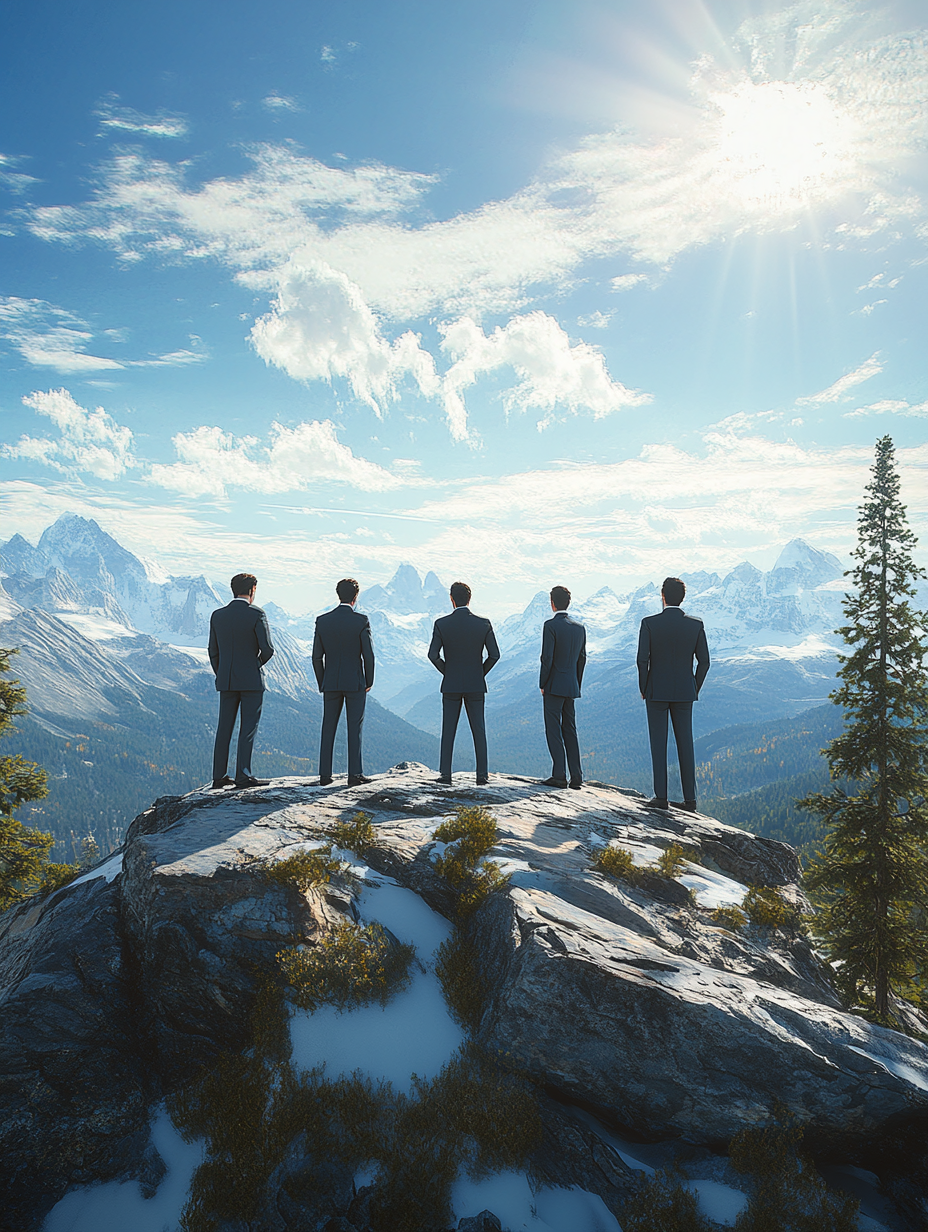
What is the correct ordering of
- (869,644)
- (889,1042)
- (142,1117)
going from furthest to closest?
(869,644)
(889,1042)
(142,1117)

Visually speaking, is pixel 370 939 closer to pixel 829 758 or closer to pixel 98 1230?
pixel 98 1230

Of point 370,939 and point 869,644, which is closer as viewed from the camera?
point 370,939

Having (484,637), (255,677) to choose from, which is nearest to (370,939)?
(255,677)

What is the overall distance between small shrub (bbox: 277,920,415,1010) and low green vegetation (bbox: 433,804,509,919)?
4.38ft

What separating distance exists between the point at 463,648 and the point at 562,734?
3625 mm

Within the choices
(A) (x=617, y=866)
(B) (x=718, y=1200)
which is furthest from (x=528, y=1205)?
(A) (x=617, y=866)

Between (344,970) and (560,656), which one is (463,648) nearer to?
(560,656)

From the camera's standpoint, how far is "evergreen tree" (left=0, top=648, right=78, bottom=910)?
62.1ft

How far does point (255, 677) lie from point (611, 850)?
26.0ft

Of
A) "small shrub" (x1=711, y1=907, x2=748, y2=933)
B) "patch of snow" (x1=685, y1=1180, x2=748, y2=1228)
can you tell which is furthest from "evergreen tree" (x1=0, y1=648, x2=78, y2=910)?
"patch of snow" (x1=685, y1=1180, x2=748, y2=1228)

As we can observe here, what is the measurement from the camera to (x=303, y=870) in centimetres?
879

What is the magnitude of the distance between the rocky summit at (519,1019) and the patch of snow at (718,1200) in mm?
372

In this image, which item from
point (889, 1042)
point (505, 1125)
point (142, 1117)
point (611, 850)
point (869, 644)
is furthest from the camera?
point (869, 644)

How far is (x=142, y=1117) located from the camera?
23.7ft
